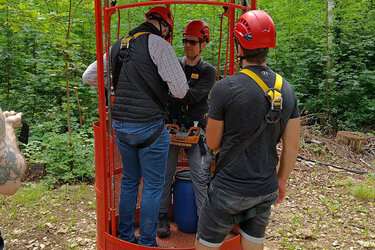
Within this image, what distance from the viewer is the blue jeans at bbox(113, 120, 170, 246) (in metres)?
2.43

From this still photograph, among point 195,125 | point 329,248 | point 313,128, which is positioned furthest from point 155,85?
point 313,128

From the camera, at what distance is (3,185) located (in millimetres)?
1423

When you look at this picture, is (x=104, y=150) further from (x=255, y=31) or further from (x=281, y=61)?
(x=281, y=61)

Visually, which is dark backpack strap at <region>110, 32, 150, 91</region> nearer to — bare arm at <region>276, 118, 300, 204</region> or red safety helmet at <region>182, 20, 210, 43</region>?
red safety helmet at <region>182, 20, 210, 43</region>

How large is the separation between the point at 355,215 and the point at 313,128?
11.9ft

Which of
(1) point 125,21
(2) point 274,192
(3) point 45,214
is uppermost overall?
(1) point 125,21

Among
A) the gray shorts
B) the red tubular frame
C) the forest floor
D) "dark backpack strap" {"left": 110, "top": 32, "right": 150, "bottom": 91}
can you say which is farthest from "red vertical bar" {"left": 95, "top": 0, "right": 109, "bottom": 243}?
the forest floor

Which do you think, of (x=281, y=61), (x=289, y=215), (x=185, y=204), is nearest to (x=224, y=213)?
(x=185, y=204)

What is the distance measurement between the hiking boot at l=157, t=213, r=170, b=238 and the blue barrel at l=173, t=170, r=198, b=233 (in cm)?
12

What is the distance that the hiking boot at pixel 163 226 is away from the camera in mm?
3139

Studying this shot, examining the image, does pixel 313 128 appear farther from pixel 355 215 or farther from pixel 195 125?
pixel 195 125

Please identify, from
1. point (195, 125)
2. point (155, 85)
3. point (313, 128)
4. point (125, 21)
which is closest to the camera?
point (155, 85)

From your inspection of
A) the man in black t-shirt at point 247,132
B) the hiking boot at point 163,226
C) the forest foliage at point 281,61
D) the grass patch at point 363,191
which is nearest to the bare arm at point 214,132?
the man in black t-shirt at point 247,132

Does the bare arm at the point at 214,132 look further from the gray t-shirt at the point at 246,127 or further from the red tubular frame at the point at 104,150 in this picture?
the red tubular frame at the point at 104,150
